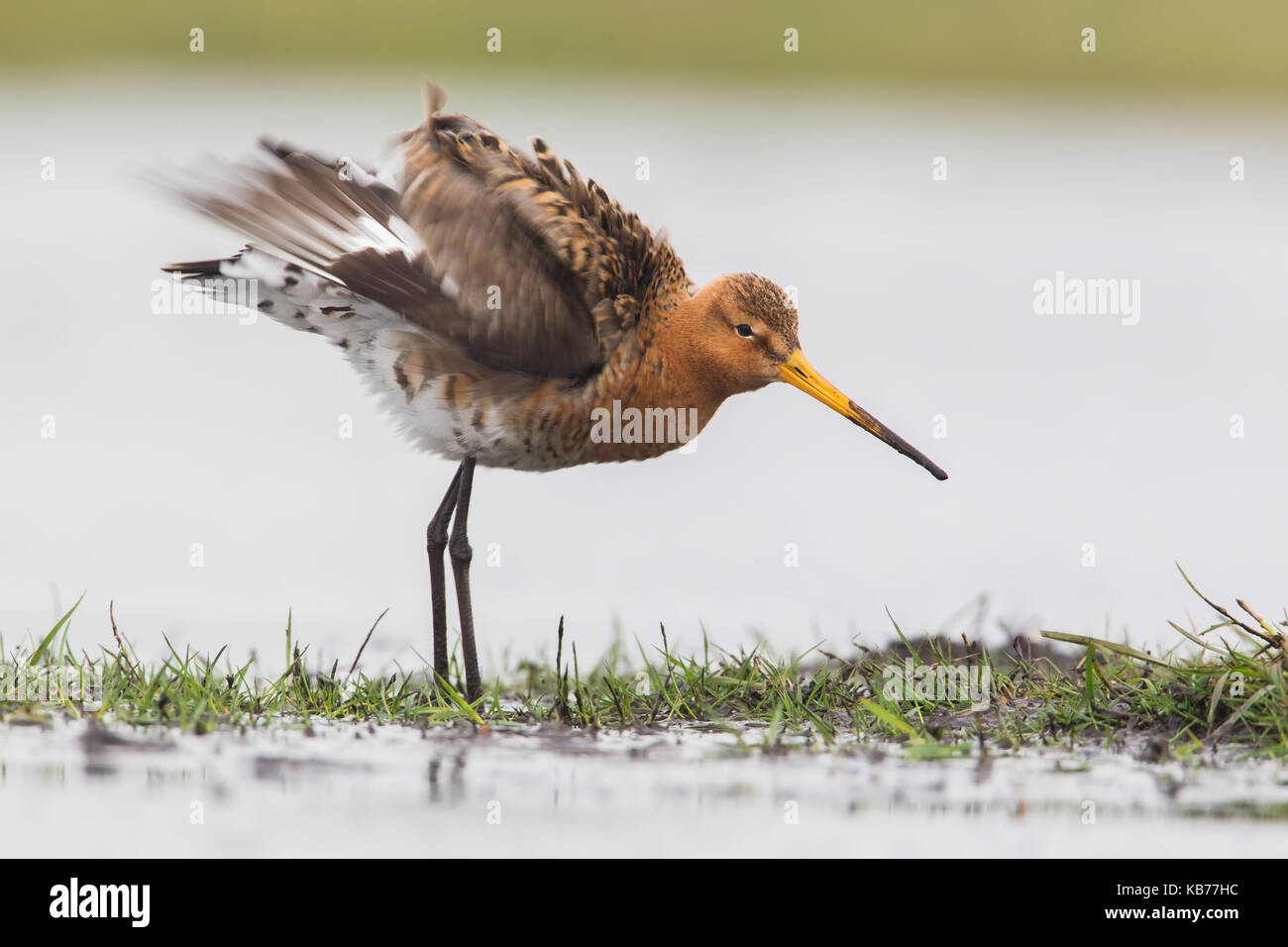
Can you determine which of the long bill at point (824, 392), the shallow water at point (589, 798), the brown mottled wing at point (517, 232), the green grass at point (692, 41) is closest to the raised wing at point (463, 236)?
the brown mottled wing at point (517, 232)

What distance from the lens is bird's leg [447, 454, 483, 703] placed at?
660 centimetres

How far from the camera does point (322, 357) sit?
12516 mm

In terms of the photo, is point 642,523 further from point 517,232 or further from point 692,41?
point 692,41

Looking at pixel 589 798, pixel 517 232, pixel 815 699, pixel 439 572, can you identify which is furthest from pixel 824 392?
pixel 589 798

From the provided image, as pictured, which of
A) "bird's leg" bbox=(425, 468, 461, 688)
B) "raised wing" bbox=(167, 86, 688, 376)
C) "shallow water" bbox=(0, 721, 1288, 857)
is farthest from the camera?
"bird's leg" bbox=(425, 468, 461, 688)

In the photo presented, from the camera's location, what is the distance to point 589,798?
4902 mm

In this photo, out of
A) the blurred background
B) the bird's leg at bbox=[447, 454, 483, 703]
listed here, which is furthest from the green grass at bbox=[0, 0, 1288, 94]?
the bird's leg at bbox=[447, 454, 483, 703]

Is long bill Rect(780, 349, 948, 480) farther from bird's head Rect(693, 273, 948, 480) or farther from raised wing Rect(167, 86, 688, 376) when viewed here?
A: raised wing Rect(167, 86, 688, 376)

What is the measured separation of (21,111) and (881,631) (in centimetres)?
1319

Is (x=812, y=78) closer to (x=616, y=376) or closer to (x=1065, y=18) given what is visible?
(x=1065, y=18)

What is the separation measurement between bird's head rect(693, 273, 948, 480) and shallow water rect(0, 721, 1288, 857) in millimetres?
2048

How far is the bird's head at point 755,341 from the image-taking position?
23.0ft

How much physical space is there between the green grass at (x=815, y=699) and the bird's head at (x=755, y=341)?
1265 mm

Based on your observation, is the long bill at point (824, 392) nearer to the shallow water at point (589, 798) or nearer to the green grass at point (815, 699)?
the green grass at point (815, 699)
